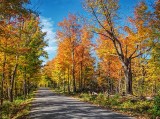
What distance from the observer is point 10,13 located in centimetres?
1404

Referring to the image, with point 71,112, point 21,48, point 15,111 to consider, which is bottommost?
point 15,111

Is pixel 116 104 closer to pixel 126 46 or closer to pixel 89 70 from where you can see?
pixel 126 46

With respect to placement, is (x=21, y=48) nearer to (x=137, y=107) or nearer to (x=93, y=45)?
(x=137, y=107)

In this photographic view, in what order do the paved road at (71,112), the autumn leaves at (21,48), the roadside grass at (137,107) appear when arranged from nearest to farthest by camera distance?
1. the paved road at (71,112)
2. the roadside grass at (137,107)
3. the autumn leaves at (21,48)

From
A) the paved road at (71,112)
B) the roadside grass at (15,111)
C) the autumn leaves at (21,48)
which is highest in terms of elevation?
the autumn leaves at (21,48)

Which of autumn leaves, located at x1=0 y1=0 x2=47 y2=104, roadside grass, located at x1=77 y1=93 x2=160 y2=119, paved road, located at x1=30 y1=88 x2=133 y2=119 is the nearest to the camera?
paved road, located at x1=30 y1=88 x2=133 y2=119

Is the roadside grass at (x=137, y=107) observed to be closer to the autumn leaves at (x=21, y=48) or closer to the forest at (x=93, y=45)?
the forest at (x=93, y=45)

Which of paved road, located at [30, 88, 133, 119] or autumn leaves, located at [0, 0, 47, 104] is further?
autumn leaves, located at [0, 0, 47, 104]

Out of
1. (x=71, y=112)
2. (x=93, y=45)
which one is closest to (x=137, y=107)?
(x=71, y=112)

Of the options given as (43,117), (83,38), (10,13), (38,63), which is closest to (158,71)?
(83,38)

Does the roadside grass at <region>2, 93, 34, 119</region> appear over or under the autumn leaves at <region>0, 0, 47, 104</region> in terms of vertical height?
under

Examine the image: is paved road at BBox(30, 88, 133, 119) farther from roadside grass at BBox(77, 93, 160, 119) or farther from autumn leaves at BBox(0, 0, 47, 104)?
autumn leaves at BBox(0, 0, 47, 104)

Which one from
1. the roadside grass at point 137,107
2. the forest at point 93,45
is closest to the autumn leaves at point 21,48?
the forest at point 93,45

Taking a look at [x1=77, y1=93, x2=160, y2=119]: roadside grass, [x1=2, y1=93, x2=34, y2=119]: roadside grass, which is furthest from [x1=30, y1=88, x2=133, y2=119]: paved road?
[x1=77, y1=93, x2=160, y2=119]: roadside grass
